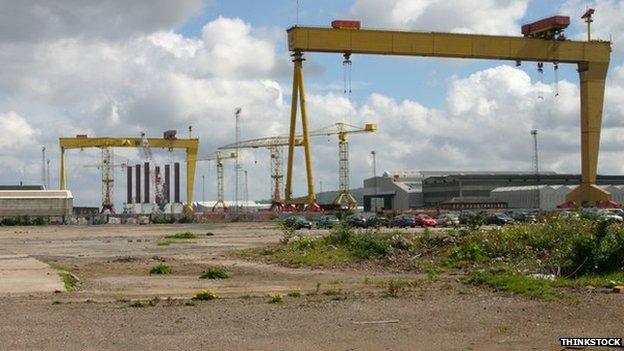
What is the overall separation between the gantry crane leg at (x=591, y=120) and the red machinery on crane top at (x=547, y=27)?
174 inches

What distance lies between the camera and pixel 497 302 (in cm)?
1470

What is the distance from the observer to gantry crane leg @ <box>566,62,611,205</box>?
6831 centimetres

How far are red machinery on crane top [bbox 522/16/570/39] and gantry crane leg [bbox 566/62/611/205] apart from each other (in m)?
4.42

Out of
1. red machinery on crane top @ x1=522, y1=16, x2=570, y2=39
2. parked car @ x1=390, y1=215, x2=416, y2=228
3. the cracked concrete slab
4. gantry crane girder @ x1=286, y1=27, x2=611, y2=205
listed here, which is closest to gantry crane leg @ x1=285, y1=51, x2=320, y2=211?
gantry crane girder @ x1=286, y1=27, x2=611, y2=205

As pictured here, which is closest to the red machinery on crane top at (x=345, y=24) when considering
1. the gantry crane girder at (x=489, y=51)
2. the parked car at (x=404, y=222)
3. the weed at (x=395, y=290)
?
the gantry crane girder at (x=489, y=51)

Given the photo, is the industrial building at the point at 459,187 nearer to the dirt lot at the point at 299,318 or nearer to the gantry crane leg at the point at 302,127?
the gantry crane leg at the point at 302,127

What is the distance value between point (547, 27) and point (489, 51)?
579 cm

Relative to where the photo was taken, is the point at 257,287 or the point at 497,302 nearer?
the point at 497,302

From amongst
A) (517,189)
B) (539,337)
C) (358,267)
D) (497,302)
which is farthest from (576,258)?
(517,189)

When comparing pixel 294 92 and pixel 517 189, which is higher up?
pixel 294 92

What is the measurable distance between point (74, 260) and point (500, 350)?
2236cm

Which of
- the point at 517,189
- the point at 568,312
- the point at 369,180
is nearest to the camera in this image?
the point at 568,312

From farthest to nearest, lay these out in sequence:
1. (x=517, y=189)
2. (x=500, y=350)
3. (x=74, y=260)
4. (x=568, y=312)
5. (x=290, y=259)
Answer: (x=517, y=189)
(x=74, y=260)
(x=290, y=259)
(x=568, y=312)
(x=500, y=350)

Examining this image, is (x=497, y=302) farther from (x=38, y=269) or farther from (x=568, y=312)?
(x=38, y=269)
